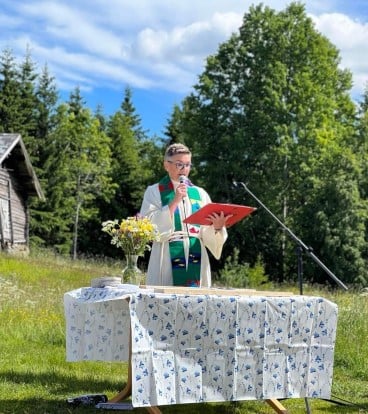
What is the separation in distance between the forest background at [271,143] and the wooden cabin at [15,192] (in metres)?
7.54

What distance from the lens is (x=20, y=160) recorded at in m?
25.0

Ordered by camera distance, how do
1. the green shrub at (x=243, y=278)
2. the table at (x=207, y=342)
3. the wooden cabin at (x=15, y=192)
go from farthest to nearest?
the wooden cabin at (x=15, y=192), the green shrub at (x=243, y=278), the table at (x=207, y=342)

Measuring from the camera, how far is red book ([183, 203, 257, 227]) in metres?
5.05

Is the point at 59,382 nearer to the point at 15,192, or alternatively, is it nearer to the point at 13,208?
the point at 13,208

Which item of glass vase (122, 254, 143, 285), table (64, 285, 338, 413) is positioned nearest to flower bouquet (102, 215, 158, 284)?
glass vase (122, 254, 143, 285)

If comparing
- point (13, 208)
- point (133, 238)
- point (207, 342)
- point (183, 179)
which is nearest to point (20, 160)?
point (13, 208)

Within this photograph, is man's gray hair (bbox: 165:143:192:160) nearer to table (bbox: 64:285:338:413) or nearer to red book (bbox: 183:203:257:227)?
red book (bbox: 183:203:257:227)

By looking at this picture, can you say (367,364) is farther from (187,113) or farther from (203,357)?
(187,113)

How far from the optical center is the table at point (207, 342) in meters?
4.54

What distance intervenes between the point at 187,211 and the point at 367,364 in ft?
10.8

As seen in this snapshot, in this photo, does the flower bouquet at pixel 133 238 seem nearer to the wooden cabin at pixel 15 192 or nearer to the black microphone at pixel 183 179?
the black microphone at pixel 183 179

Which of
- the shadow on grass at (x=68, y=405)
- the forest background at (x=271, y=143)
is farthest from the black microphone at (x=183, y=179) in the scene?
the forest background at (x=271, y=143)

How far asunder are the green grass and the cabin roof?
39.8 feet

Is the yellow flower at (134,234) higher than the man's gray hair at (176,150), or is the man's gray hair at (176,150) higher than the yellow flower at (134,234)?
the man's gray hair at (176,150)
